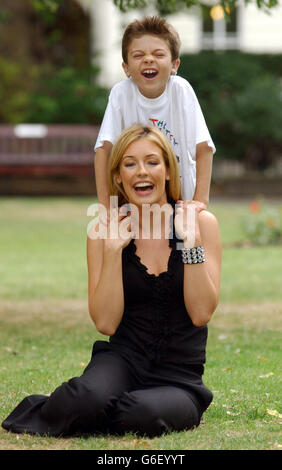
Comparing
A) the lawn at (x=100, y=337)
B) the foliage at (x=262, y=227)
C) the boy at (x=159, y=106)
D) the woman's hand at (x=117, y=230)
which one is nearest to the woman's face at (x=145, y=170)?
the woman's hand at (x=117, y=230)

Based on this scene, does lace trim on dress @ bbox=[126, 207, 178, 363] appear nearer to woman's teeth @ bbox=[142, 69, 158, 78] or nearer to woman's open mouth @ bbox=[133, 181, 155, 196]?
woman's open mouth @ bbox=[133, 181, 155, 196]

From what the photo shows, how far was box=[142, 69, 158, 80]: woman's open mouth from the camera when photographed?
5.29 metres

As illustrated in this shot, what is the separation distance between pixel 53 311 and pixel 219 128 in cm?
1572

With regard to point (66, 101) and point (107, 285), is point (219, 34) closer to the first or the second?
point (66, 101)

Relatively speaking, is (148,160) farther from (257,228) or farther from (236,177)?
(236,177)

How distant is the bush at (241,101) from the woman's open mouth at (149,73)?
18.5 m

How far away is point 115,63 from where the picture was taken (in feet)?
88.0

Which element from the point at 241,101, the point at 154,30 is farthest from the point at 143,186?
the point at 241,101

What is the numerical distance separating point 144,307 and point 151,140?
84cm

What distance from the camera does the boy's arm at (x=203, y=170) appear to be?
5.26 metres

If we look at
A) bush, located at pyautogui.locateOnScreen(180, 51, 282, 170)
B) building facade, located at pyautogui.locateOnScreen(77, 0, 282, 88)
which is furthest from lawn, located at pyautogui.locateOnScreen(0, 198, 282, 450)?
building facade, located at pyautogui.locateOnScreen(77, 0, 282, 88)

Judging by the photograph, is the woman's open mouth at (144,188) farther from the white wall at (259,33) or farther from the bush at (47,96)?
the white wall at (259,33)
